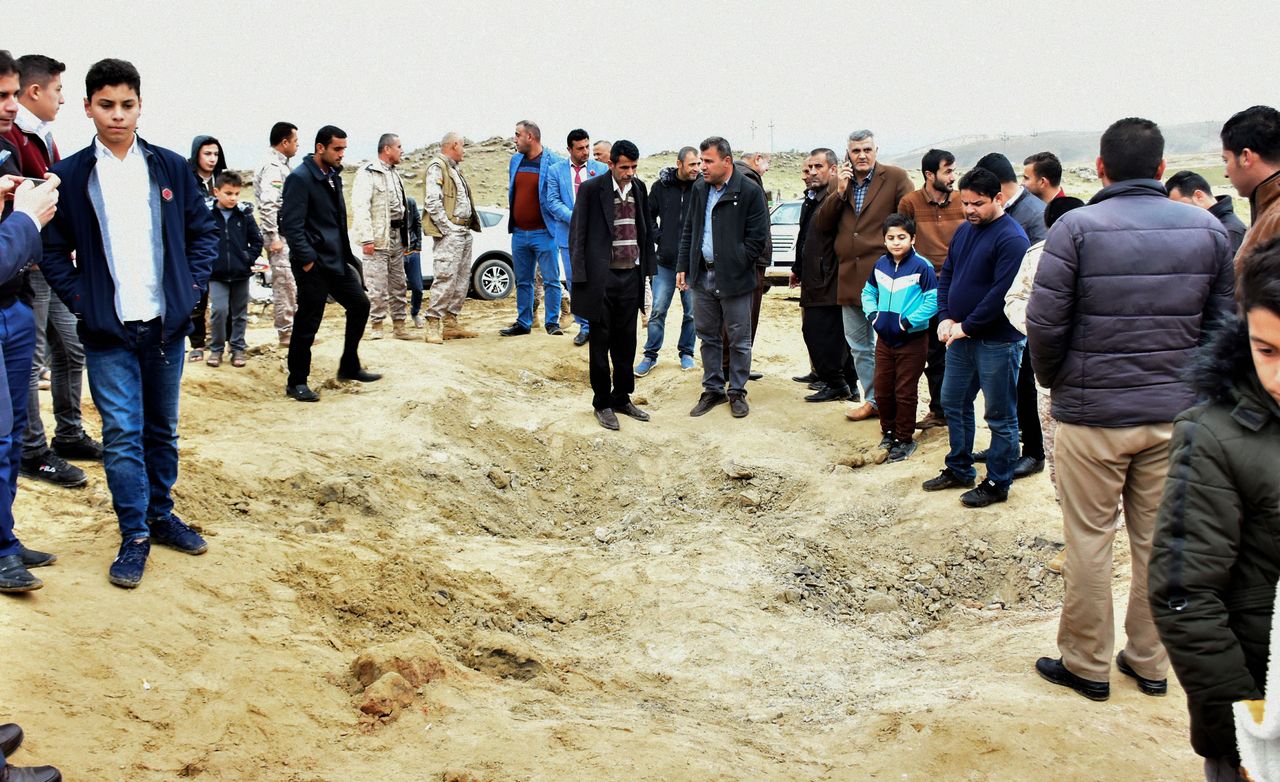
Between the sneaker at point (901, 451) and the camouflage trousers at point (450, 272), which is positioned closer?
the sneaker at point (901, 451)

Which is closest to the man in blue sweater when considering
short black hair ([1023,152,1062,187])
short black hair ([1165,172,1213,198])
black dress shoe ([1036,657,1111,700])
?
short black hair ([1023,152,1062,187])

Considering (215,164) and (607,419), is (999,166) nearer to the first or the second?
(607,419)

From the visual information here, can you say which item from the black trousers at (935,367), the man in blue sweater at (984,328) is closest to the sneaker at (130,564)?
the man in blue sweater at (984,328)

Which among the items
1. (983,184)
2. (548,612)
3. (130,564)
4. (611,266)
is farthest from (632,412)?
(130,564)

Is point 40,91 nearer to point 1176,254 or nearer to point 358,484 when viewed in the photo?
point 358,484

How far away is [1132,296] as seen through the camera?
150 inches

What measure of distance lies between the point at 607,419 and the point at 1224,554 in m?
6.47

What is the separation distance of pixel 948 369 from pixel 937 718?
10.2ft

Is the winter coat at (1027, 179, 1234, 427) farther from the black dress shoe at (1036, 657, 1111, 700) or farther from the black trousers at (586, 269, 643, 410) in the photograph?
the black trousers at (586, 269, 643, 410)

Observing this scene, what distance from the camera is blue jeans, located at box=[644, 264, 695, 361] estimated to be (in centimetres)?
1005

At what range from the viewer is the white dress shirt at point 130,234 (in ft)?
14.2

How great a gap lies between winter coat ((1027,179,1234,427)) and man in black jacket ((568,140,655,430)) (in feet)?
15.5

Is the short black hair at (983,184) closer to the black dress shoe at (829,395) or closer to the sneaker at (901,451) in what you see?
the sneaker at (901,451)

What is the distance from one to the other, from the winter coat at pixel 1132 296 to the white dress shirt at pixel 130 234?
4.05 metres
